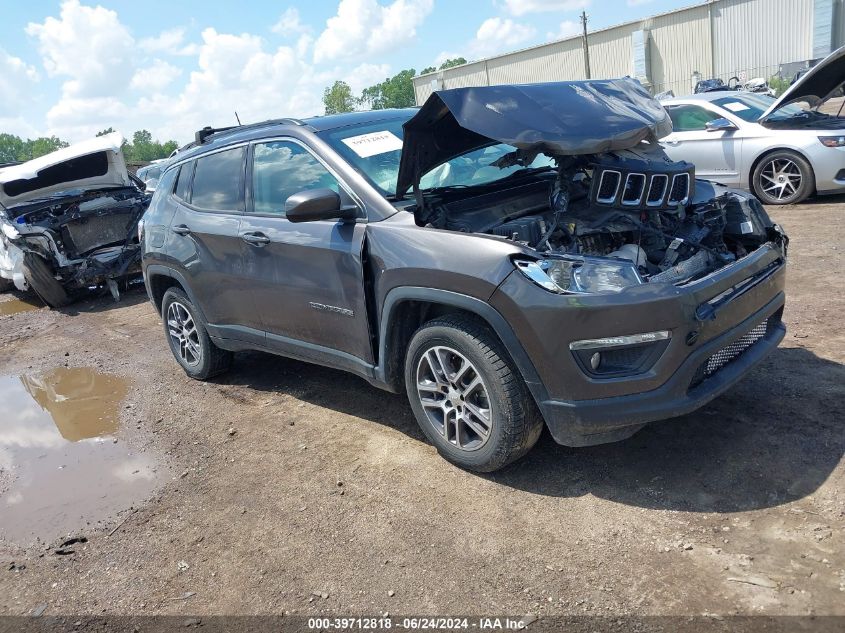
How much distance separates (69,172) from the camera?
10602mm

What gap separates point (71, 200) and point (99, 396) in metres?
5.31

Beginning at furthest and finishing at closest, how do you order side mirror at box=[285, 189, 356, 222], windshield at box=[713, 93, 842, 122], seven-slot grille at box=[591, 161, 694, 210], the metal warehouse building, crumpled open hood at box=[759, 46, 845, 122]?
the metal warehouse building, windshield at box=[713, 93, 842, 122], crumpled open hood at box=[759, 46, 845, 122], seven-slot grille at box=[591, 161, 694, 210], side mirror at box=[285, 189, 356, 222]

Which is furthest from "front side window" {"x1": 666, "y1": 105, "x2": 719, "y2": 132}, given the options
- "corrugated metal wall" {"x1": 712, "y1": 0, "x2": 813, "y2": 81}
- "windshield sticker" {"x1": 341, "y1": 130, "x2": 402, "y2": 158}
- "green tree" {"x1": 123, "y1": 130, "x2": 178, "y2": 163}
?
"green tree" {"x1": 123, "y1": 130, "x2": 178, "y2": 163}

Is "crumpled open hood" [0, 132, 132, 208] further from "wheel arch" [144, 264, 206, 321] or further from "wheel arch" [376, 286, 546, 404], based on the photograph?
"wheel arch" [376, 286, 546, 404]

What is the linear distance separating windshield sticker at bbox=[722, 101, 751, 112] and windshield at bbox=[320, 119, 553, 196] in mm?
6810

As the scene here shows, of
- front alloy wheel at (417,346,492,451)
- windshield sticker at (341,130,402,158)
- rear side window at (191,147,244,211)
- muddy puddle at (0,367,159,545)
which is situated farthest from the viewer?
rear side window at (191,147,244,211)

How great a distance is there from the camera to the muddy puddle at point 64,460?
4027 mm

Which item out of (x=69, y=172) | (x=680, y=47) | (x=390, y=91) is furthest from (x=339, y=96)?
(x=69, y=172)

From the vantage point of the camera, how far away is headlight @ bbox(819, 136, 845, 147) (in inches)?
349

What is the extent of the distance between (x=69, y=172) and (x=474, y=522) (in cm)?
962

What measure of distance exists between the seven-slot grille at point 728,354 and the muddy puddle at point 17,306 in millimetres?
9735

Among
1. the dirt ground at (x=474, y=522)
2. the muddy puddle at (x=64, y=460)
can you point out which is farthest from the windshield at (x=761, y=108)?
the muddy puddle at (x=64, y=460)

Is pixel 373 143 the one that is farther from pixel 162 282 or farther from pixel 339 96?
pixel 339 96

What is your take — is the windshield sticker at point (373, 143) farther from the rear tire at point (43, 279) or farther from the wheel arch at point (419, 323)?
the rear tire at point (43, 279)
